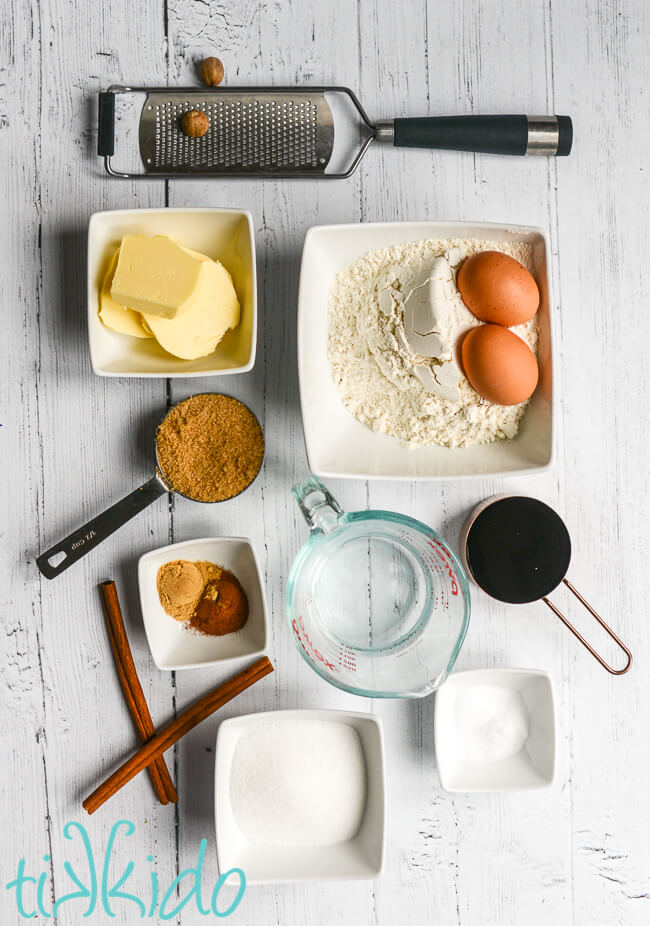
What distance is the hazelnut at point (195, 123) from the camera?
91 centimetres

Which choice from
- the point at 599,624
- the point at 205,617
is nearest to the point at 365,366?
the point at 205,617

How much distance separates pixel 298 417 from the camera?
0.96 meters

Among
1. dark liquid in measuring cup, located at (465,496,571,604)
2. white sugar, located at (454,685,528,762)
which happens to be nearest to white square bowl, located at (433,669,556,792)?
white sugar, located at (454,685,528,762)

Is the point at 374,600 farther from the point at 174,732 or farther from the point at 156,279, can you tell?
the point at 156,279

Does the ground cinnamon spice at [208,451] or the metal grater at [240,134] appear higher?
the metal grater at [240,134]

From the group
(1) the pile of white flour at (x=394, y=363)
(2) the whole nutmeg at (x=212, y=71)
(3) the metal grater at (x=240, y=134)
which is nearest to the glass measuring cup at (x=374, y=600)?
(1) the pile of white flour at (x=394, y=363)

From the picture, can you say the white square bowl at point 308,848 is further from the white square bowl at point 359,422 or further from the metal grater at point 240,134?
the metal grater at point 240,134

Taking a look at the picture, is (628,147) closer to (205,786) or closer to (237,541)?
(237,541)

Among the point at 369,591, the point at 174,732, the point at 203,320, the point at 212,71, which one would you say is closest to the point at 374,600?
the point at 369,591

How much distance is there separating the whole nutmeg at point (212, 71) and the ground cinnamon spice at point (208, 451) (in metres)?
0.43

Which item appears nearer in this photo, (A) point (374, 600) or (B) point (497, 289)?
(B) point (497, 289)

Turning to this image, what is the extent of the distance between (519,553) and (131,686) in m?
0.55

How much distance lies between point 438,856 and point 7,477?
0.80m

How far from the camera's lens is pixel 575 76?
37.9 inches
